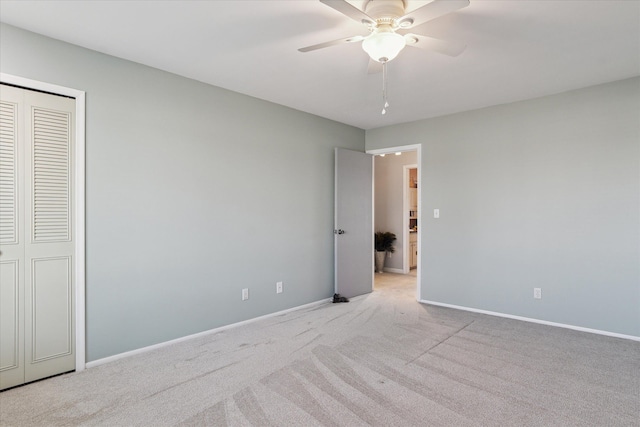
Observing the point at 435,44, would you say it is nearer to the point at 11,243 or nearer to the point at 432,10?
the point at 432,10

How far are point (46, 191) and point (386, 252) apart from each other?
5.67 m

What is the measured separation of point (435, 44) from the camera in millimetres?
2121

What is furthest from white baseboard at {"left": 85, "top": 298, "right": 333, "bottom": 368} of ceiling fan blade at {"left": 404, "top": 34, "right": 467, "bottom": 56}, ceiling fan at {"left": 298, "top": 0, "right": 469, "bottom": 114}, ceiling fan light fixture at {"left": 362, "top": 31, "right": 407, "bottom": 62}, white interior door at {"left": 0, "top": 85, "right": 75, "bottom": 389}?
ceiling fan blade at {"left": 404, "top": 34, "right": 467, "bottom": 56}

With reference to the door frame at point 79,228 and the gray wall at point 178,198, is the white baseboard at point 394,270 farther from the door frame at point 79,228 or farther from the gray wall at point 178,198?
the door frame at point 79,228

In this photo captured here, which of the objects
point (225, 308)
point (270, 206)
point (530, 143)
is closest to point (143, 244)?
point (225, 308)

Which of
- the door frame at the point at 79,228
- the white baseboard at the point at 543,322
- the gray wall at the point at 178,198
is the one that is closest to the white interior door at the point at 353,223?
the gray wall at the point at 178,198

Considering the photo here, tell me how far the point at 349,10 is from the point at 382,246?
547 cm

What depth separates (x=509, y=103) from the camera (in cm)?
392

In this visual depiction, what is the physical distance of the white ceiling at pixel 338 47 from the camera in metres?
2.15

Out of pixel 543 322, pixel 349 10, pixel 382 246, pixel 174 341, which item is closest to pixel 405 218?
pixel 382 246

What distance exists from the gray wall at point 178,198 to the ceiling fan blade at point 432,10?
2.15m

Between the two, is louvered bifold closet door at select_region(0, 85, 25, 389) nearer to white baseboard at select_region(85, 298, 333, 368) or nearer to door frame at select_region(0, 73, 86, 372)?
door frame at select_region(0, 73, 86, 372)

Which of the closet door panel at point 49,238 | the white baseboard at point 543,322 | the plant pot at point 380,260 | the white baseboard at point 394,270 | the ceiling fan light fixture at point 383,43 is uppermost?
the ceiling fan light fixture at point 383,43

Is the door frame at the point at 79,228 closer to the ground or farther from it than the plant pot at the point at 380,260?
farther from it
